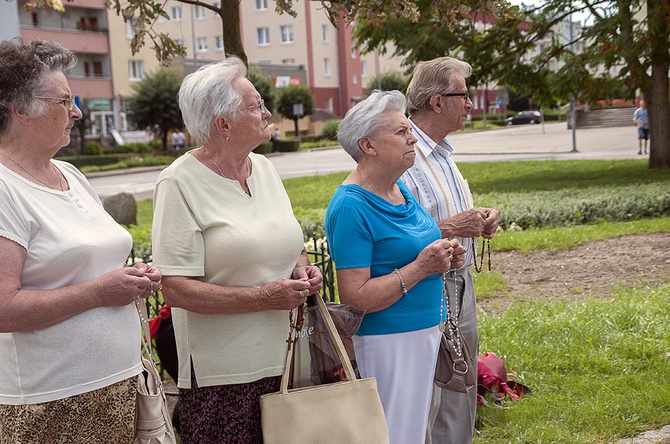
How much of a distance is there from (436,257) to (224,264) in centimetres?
86

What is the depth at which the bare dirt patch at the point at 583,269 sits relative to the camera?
309 inches

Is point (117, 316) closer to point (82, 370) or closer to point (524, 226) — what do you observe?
point (82, 370)

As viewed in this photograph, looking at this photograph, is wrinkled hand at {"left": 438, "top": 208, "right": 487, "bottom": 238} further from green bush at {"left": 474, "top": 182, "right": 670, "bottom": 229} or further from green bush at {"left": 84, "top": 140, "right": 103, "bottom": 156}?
green bush at {"left": 84, "top": 140, "right": 103, "bottom": 156}

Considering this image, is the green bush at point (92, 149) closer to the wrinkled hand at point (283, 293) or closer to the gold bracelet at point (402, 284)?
the gold bracelet at point (402, 284)

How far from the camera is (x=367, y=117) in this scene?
349 centimetres

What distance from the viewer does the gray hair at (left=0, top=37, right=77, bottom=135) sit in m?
2.65

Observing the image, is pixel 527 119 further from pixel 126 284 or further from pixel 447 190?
pixel 126 284

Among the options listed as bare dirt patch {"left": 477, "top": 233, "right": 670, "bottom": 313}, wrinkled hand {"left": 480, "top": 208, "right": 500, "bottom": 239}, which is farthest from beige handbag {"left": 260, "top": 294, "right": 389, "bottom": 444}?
bare dirt patch {"left": 477, "top": 233, "right": 670, "bottom": 313}

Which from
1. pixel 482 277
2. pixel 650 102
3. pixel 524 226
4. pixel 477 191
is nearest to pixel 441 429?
pixel 482 277

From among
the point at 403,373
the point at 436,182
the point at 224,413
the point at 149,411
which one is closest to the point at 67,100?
the point at 149,411

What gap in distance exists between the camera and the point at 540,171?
70.9 feet

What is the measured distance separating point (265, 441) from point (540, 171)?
64.0 feet

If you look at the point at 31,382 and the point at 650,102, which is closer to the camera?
the point at 31,382

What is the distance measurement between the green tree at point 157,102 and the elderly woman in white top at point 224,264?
45192mm
